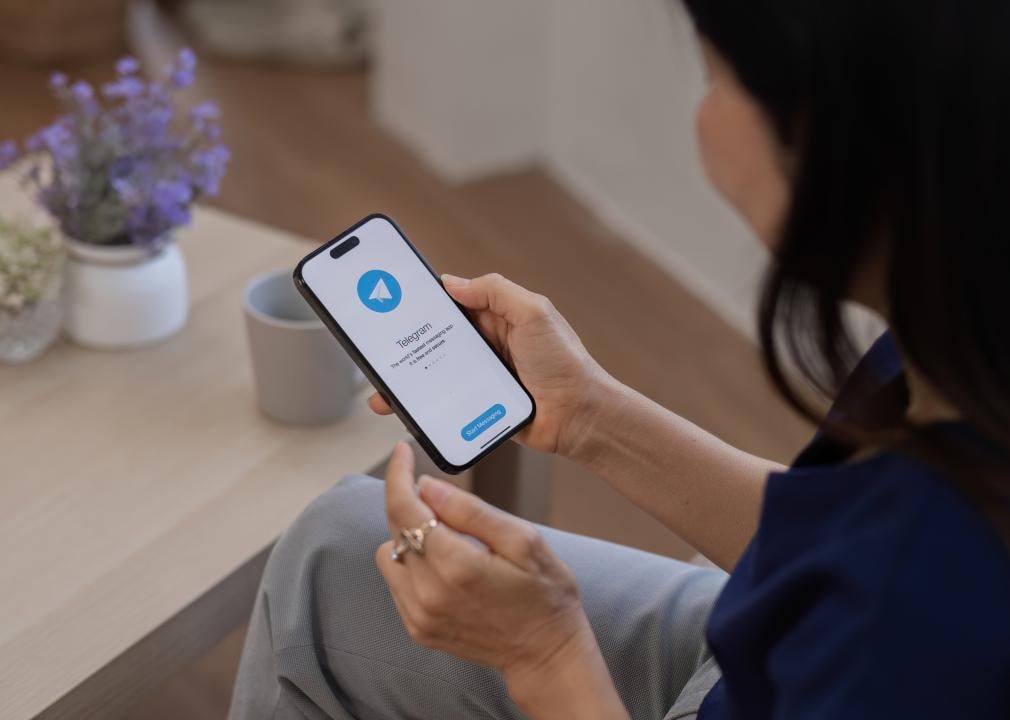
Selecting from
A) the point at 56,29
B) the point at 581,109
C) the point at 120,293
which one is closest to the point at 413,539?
the point at 120,293

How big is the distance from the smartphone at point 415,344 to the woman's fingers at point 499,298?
0.03ft

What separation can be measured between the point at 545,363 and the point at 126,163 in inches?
17.4

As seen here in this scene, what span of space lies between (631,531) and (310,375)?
2.65ft

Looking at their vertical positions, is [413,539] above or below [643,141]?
above

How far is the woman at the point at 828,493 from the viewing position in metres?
0.57

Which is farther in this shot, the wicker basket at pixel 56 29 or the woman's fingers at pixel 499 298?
the wicker basket at pixel 56 29

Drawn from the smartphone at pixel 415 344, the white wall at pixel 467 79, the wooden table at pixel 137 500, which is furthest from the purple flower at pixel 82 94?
the white wall at pixel 467 79

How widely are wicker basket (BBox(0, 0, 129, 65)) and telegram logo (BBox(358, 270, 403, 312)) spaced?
232 centimetres

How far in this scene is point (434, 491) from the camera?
0.79 meters

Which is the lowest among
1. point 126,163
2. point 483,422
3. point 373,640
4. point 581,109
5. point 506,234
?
point 506,234

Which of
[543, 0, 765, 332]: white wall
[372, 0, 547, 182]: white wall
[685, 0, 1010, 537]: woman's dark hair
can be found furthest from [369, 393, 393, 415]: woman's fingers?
[372, 0, 547, 182]: white wall

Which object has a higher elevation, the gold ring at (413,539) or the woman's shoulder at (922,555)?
the woman's shoulder at (922,555)

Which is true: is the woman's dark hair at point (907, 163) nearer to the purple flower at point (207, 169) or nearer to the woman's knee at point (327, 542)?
the woman's knee at point (327, 542)

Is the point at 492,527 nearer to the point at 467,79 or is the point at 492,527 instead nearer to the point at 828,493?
the point at 828,493
